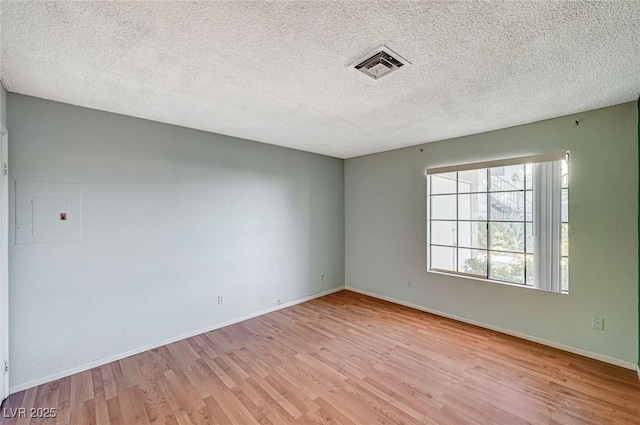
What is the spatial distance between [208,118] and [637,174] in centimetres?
426

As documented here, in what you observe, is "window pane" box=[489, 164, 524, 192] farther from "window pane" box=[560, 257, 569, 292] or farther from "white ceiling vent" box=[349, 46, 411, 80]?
"white ceiling vent" box=[349, 46, 411, 80]

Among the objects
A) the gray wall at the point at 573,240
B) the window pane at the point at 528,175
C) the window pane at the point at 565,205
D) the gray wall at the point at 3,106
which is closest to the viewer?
the gray wall at the point at 3,106

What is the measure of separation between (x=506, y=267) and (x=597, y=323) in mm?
961

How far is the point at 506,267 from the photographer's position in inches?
138

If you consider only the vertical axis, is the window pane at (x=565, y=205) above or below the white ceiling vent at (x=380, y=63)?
below

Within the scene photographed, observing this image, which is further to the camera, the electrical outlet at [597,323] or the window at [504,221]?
the window at [504,221]

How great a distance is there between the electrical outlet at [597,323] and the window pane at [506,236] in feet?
2.99

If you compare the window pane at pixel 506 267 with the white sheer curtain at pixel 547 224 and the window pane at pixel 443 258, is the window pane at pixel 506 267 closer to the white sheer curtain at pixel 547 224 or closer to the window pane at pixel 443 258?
the white sheer curtain at pixel 547 224

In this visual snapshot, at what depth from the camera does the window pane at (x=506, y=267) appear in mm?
3387

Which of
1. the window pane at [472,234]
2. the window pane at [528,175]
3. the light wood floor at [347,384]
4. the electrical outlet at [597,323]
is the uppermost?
the window pane at [528,175]

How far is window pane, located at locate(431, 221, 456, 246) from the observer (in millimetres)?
4125

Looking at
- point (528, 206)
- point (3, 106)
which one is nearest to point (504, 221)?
point (528, 206)

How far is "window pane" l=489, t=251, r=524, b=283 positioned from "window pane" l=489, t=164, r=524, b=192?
0.88m

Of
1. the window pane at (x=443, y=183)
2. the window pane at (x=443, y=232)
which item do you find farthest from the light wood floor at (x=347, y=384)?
the window pane at (x=443, y=183)
